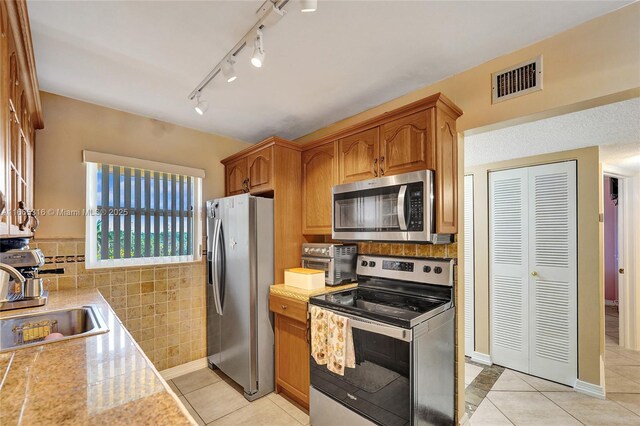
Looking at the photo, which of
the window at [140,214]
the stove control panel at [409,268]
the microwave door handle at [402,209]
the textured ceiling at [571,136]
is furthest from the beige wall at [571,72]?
the window at [140,214]

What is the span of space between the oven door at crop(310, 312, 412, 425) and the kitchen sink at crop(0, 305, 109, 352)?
4.58 feet

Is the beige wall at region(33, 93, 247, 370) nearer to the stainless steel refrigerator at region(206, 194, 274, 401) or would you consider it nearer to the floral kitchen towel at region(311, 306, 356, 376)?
the stainless steel refrigerator at region(206, 194, 274, 401)

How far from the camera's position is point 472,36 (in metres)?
1.63

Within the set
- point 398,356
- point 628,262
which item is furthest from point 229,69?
point 628,262

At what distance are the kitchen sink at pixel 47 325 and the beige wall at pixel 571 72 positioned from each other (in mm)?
2549

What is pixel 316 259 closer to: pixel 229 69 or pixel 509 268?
pixel 229 69

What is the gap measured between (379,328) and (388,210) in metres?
0.79

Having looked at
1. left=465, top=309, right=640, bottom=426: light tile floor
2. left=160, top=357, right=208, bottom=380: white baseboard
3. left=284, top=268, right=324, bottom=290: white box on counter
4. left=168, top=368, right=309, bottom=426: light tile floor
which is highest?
left=284, top=268, right=324, bottom=290: white box on counter

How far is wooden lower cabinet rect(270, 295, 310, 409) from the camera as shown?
225 centimetres

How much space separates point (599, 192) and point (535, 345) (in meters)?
1.59

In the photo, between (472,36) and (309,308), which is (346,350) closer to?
(309,308)

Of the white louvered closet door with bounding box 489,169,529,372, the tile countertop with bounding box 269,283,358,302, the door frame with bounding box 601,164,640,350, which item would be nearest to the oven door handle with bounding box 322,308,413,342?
the tile countertop with bounding box 269,283,358,302

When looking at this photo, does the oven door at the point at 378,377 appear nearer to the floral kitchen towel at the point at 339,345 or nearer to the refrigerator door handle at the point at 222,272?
the floral kitchen towel at the point at 339,345

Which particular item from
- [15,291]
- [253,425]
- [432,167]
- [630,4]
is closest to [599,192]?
[630,4]
